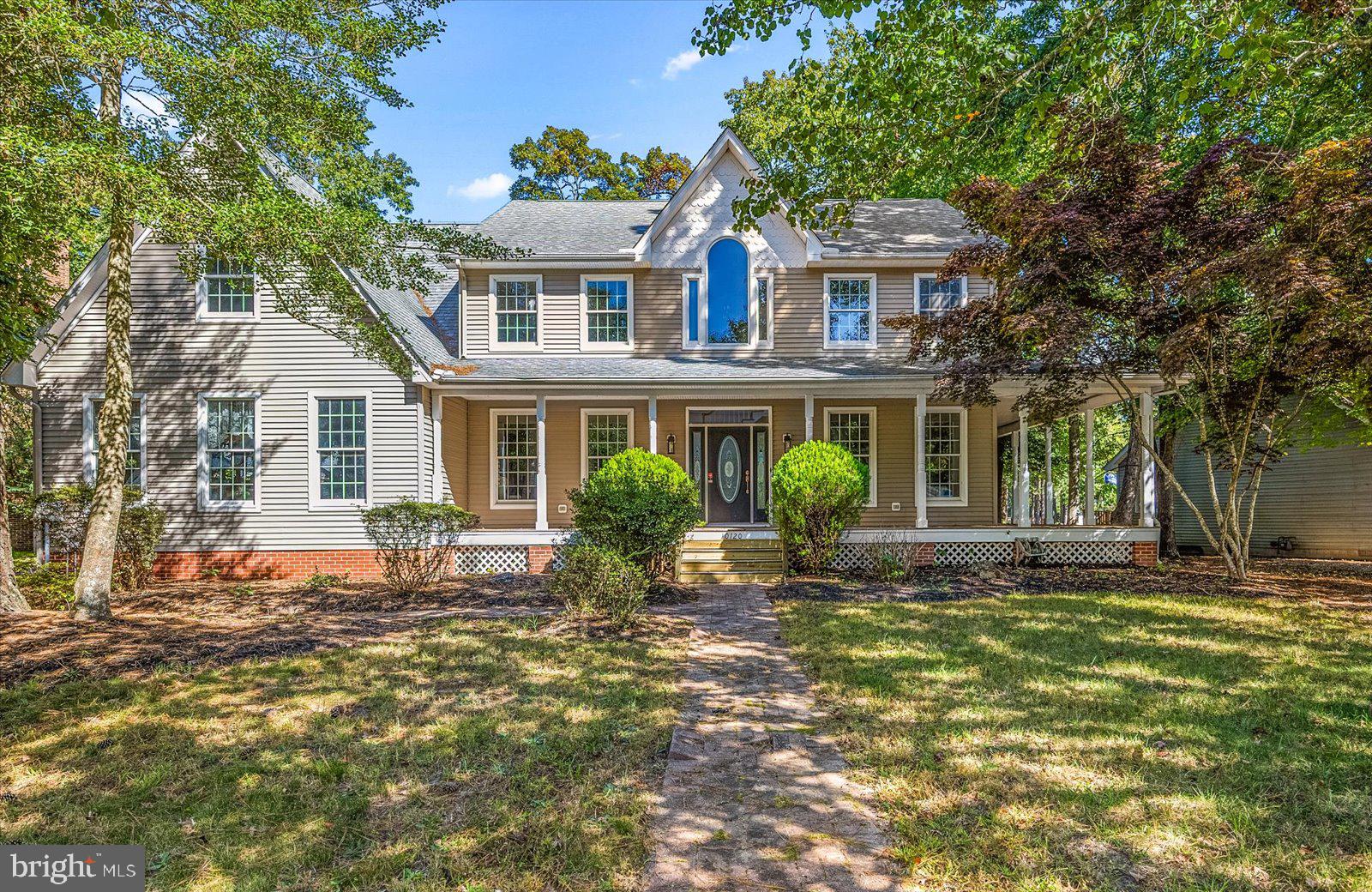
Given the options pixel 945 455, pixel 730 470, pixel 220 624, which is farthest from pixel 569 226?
pixel 220 624

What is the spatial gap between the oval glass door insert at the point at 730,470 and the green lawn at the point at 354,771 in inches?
316

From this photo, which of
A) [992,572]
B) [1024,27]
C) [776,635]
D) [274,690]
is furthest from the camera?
[1024,27]

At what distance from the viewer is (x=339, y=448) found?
12016mm

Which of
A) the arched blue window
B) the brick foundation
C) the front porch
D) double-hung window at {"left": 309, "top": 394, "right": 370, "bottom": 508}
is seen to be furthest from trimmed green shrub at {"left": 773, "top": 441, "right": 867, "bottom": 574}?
double-hung window at {"left": 309, "top": 394, "right": 370, "bottom": 508}

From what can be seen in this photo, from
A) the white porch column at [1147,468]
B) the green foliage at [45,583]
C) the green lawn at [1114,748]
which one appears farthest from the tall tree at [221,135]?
the white porch column at [1147,468]

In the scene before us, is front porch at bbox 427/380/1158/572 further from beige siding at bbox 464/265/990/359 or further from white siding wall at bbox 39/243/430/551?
A: white siding wall at bbox 39/243/430/551

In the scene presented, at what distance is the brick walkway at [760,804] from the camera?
2729 millimetres

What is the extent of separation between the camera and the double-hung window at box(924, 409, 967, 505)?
13.9m

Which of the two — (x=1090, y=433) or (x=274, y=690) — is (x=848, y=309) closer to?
(x=1090, y=433)

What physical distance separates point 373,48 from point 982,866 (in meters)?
10.1

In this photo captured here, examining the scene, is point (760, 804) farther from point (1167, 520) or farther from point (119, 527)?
point (1167, 520)

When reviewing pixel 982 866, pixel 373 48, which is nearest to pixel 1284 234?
pixel 982 866

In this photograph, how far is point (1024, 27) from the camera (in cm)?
1798

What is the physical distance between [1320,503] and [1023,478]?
7.92 meters
